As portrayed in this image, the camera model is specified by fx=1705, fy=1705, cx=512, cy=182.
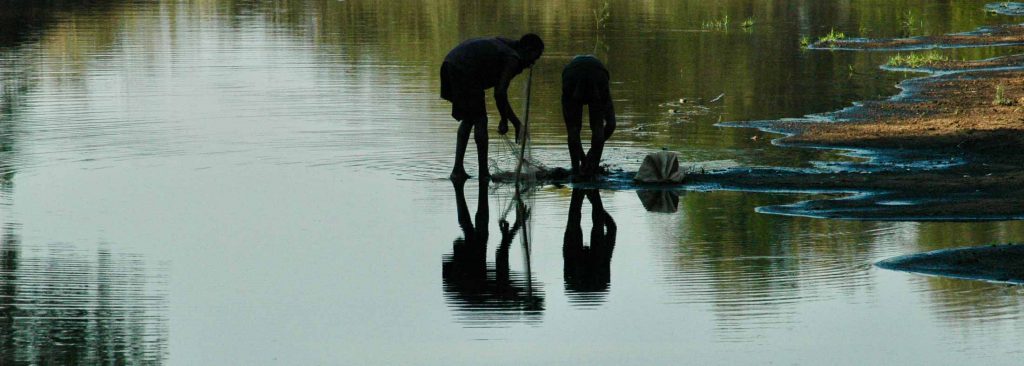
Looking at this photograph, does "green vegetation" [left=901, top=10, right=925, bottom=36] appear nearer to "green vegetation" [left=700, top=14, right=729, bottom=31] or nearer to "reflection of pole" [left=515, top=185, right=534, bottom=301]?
"green vegetation" [left=700, top=14, right=729, bottom=31]

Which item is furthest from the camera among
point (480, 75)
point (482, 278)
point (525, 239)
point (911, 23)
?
point (911, 23)

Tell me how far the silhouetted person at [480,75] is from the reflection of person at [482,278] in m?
1.96

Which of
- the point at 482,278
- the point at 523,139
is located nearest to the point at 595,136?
the point at 523,139

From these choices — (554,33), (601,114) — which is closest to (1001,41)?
(554,33)

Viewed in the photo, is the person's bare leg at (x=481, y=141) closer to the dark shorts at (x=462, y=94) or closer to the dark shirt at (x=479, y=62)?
the dark shorts at (x=462, y=94)

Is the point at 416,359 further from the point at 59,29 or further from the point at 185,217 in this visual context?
the point at 59,29

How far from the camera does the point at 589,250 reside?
11.6 meters

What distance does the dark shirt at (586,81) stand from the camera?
14644 mm

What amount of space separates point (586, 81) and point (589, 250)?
337cm

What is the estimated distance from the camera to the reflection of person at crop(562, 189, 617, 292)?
34.1 feet

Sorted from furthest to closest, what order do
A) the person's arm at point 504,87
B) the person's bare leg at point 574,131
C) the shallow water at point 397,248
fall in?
the person's bare leg at point 574,131 → the person's arm at point 504,87 → the shallow water at point 397,248

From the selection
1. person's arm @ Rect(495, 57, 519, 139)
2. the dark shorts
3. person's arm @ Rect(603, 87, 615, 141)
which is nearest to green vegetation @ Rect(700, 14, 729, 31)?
person's arm @ Rect(603, 87, 615, 141)

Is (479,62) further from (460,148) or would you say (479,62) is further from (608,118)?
(608,118)


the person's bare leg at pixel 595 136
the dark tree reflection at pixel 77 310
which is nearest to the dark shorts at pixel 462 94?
the person's bare leg at pixel 595 136
